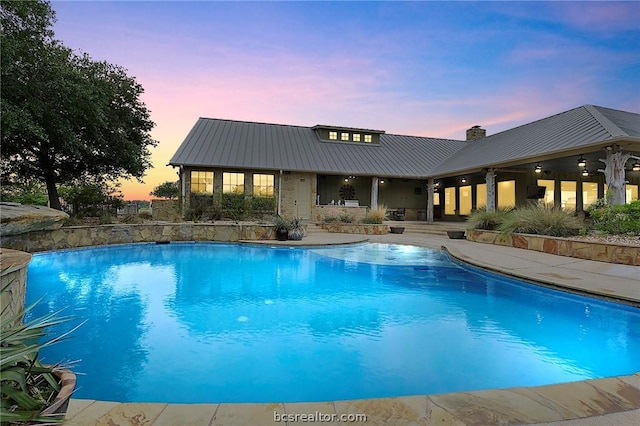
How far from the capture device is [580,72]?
44.2ft

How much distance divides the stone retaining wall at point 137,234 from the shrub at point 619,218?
10.2 meters

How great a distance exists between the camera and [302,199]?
1759cm

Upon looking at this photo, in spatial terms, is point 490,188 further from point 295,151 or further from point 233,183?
point 233,183

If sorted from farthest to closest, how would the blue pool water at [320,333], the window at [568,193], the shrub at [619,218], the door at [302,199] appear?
A: the door at [302,199] < the window at [568,193] < the shrub at [619,218] < the blue pool water at [320,333]

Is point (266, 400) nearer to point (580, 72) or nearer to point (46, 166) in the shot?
point (46, 166)

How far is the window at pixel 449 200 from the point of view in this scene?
20.2m

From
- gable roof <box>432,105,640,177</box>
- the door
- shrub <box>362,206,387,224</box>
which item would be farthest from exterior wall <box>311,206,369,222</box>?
gable roof <box>432,105,640,177</box>

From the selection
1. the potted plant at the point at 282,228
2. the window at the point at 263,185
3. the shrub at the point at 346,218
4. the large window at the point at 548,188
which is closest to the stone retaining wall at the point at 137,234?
the potted plant at the point at 282,228

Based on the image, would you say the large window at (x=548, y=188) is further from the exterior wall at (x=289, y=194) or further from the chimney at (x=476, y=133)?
the exterior wall at (x=289, y=194)

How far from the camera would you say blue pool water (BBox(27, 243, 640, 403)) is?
3244 mm

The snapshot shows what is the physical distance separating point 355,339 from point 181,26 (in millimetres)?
11404

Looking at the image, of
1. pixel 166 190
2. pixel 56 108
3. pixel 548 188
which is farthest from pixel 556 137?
pixel 166 190

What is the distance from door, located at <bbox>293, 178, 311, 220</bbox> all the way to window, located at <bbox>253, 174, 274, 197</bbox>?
1393 mm

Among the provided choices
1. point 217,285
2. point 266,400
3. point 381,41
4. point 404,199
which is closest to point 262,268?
point 217,285
